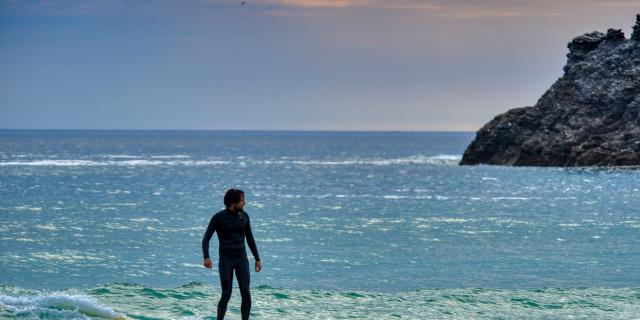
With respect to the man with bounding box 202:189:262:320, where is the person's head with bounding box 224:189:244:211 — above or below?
above

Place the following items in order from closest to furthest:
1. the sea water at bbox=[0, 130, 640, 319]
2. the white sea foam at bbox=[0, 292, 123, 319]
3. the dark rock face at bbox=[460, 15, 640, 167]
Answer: the white sea foam at bbox=[0, 292, 123, 319]
the sea water at bbox=[0, 130, 640, 319]
the dark rock face at bbox=[460, 15, 640, 167]

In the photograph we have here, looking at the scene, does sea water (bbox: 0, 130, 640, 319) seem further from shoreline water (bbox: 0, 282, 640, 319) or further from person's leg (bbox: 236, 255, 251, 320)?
person's leg (bbox: 236, 255, 251, 320)

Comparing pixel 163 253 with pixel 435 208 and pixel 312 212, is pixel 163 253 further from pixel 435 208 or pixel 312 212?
pixel 435 208

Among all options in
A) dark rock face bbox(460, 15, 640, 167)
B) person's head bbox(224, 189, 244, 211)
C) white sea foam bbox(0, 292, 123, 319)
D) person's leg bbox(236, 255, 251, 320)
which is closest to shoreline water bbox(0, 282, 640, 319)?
white sea foam bbox(0, 292, 123, 319)

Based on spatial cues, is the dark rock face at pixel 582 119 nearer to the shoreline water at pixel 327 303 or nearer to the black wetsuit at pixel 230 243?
the shoreline water at pixel 327 303

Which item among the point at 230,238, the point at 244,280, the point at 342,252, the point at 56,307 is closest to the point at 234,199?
the point at 230,238

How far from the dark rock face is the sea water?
22.6m

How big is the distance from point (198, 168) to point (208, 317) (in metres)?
90.3

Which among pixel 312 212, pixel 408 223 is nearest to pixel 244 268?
pixel 408 223

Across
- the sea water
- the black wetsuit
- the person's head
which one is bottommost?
the sea water

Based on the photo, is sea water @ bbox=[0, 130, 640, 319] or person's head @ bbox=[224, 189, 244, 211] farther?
sea water @ bbox=[0, 130, 640, 319]

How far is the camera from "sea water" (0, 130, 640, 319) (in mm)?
20203

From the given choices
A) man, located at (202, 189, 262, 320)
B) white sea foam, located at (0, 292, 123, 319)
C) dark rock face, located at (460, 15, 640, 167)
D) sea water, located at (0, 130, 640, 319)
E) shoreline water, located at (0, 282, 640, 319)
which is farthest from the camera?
dark rock face, located at (460, 15, 640, 167)

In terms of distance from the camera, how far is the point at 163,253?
31.5 metres
